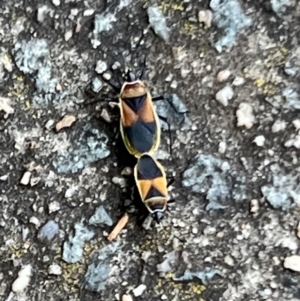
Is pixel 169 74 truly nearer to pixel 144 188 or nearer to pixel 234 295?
pixel 144 188

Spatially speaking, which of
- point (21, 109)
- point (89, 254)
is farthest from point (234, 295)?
point (21, 109)

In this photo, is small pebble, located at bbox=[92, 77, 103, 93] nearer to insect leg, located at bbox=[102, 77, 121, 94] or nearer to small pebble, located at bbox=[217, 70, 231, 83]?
insect leg, located at bbox=[102, 77, 121, 94]

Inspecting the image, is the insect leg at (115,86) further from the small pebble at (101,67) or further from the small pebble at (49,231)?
the small pebble at (49,231)

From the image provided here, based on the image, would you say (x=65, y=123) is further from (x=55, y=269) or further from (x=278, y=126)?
(x=278, y=126)

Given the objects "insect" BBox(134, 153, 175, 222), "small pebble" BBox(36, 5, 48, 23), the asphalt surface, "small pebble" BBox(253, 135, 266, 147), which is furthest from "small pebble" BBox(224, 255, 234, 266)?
"small pebble" BBox(36, 5, 48, 23)

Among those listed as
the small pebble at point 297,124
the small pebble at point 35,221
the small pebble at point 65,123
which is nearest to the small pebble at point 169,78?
the small pebble at point 65,123

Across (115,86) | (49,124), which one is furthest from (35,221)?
(115,86)
